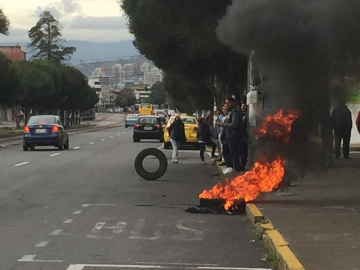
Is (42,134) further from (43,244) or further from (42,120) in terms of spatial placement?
(43,244)

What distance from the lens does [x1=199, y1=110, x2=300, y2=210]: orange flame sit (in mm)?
11789

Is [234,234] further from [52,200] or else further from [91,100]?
[91,100]

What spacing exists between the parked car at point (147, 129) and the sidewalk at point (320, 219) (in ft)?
80.3

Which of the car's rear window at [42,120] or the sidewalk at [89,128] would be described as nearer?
the car's rear window at [42,120]

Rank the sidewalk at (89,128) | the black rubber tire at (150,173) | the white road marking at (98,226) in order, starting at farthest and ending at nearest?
1. the sidewalk at (89,128)
2. the black rubber tire at (150,173)
3. the white road marking at (98,226)

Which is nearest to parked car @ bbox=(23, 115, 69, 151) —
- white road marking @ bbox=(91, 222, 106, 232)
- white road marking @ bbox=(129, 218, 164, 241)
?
white road marking @ bbox=(129, 218, 164, 241)

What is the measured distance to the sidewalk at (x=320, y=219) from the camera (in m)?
7.65

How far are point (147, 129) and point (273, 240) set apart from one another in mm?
31883

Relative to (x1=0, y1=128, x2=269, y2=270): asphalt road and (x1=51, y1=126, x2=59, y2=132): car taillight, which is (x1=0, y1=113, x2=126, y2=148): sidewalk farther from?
(x1=0, y1=128, x2=269, y2=270): asphalt road

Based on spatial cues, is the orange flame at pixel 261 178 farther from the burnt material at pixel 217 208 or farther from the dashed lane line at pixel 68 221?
the dashed lane line at pixel 68 221

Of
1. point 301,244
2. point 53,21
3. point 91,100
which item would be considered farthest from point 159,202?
point 91,100

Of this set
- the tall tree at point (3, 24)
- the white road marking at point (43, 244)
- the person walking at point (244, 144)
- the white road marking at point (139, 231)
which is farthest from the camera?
the tall tree at point (3, 24)

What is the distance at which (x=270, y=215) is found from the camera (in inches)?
419

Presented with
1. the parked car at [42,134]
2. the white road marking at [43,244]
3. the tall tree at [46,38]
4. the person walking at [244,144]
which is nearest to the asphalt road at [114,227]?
the white road marking at [43,244]
